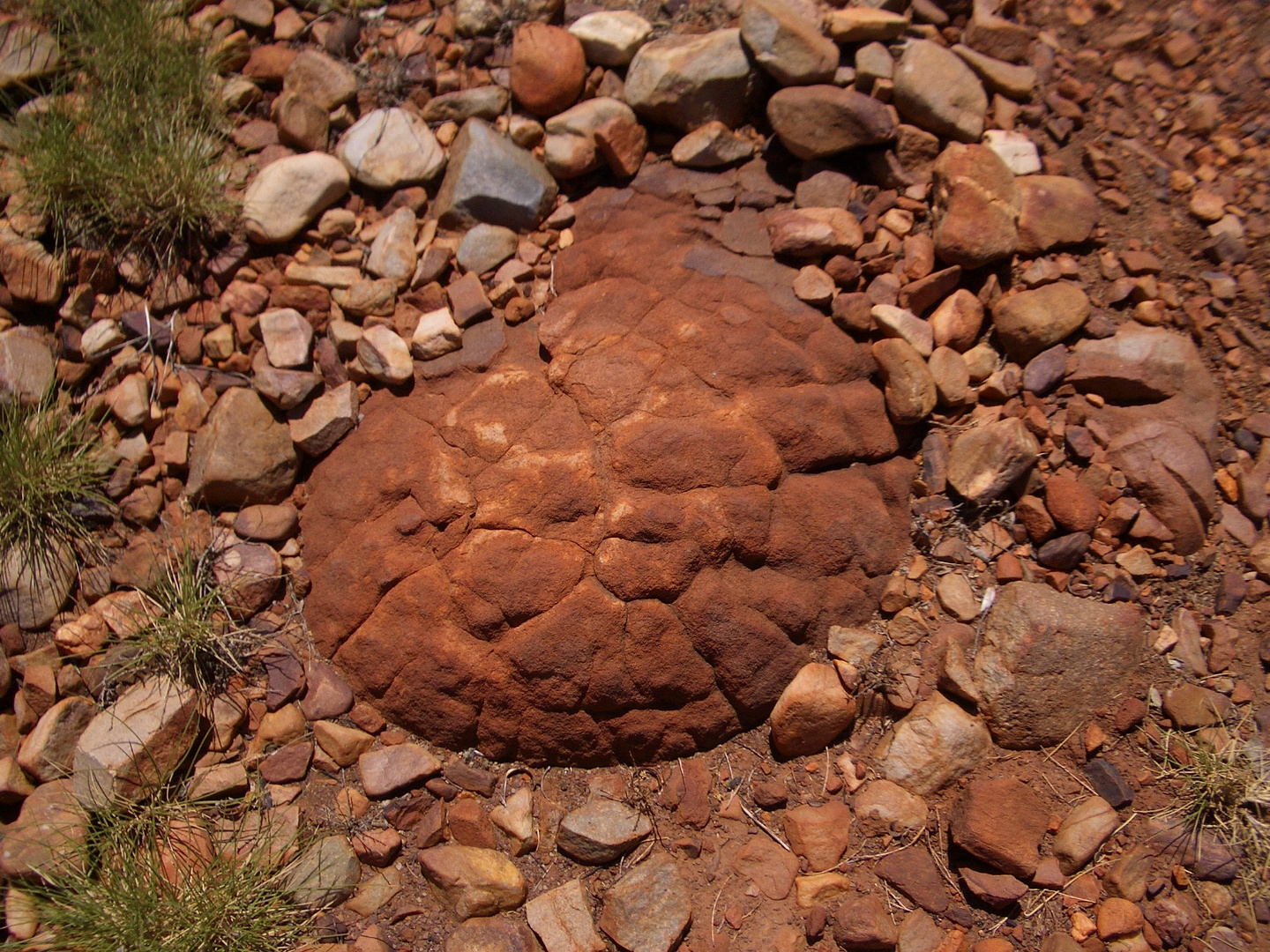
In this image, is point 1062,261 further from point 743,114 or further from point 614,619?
point 614,619

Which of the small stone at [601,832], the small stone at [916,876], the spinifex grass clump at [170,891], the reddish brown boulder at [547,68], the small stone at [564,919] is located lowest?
the spinifex grass clump at [170,891]

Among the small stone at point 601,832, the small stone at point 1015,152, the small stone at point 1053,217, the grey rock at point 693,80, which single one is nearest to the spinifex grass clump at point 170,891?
the small stone at point 601,832

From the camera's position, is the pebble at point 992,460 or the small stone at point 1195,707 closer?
the small stone at point 1195,707

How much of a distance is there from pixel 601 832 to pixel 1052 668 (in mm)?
1192

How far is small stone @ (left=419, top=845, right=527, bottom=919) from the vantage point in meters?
2.05

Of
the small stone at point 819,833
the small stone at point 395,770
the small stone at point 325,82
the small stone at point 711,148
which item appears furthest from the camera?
the small stone at point 325,82

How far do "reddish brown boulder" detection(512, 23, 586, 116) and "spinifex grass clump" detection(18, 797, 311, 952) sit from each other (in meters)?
2.30

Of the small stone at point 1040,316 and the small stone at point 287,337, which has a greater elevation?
the small stone at point 1040,316

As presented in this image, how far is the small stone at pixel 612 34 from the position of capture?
108 inches

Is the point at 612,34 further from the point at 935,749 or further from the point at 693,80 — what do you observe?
the point at 935,749

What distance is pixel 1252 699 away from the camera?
2.16 meters

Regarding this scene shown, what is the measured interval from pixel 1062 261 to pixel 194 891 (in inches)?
114

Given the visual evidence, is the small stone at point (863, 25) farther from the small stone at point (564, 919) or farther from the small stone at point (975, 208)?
the small stone at point (564, 919)

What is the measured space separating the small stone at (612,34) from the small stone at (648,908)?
7.93ft
